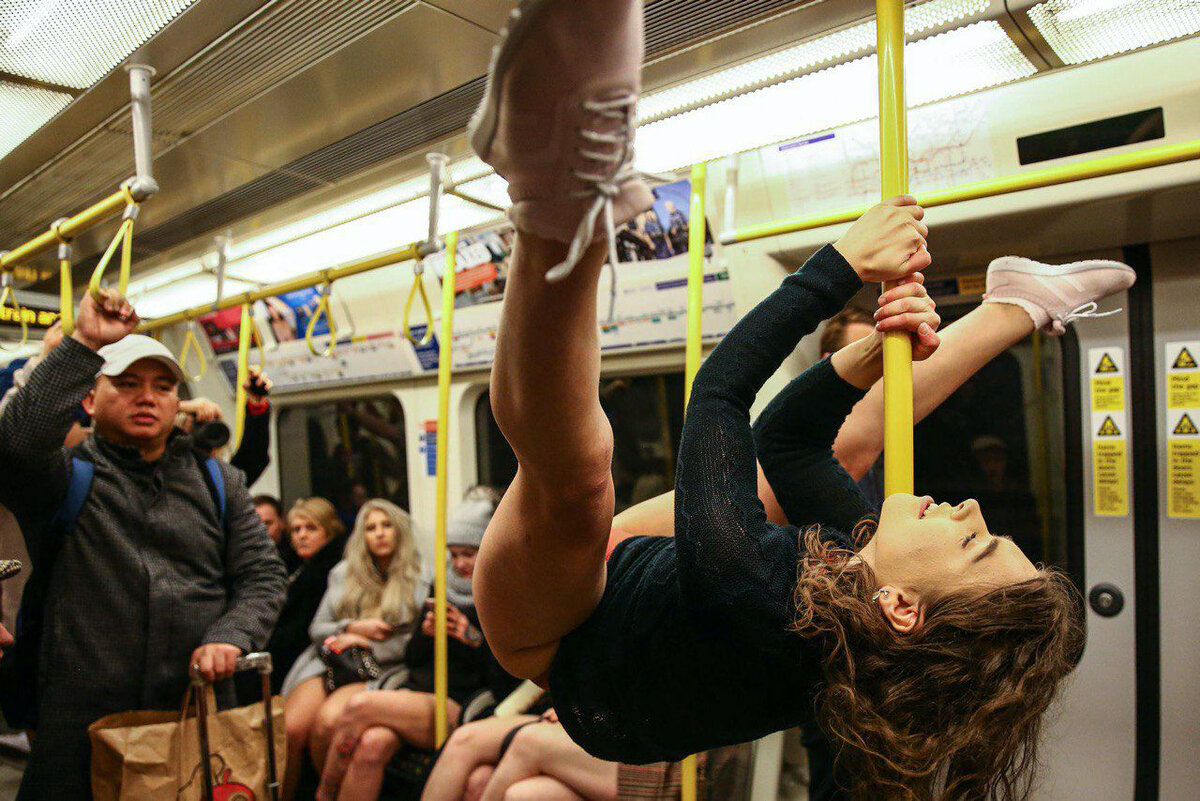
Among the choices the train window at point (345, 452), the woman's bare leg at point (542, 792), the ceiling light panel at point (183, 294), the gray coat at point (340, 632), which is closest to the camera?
the woman's bare leg at point (542, 792)

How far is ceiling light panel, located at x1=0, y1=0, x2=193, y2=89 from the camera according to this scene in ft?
5.80

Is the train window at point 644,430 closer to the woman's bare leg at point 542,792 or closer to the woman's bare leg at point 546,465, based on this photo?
the woman's bare leg at point 542,792

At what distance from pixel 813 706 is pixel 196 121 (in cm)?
236

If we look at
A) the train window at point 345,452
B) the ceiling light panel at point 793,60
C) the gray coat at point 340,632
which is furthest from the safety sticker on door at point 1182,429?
the train window at point 345,452

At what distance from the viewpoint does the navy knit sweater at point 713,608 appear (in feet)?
3.58

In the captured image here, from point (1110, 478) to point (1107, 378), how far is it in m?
0.33

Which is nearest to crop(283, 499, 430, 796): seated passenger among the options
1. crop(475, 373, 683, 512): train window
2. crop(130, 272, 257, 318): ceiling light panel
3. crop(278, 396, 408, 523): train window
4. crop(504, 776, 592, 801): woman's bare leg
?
crop(278, 396, 408, 523): train window

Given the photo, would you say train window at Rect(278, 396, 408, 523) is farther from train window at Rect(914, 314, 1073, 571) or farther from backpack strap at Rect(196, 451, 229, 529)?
train window at Rect(914, 314, 1073, 571)

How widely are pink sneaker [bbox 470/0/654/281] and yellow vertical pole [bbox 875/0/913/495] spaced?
2.42 ft

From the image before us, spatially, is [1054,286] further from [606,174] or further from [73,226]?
[73,226]

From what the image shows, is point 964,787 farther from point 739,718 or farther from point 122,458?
point 122,458

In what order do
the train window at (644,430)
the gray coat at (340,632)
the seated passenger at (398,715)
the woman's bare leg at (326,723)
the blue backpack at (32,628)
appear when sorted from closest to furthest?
the blue backpack at (32,628) → the seated passenger at (398,715) → the woman's bare leg at (326,723) → the gray coat at (340,632) → the train window at (644,430)

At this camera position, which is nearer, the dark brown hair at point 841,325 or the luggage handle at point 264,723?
the luggage handle at point 264,723

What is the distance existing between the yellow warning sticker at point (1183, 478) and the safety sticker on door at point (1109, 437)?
11cm
